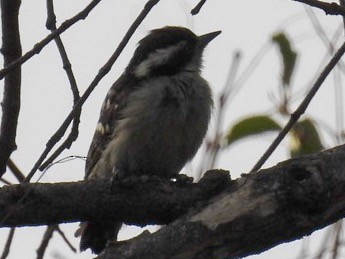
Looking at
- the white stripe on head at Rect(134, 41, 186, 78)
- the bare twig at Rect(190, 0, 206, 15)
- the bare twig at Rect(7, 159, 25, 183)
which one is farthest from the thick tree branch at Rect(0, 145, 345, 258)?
the white stripe on head at Rect(134, 41, 186, 78)

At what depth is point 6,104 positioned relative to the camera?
3.26m

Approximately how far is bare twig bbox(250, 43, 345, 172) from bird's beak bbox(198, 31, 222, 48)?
1.76 metres

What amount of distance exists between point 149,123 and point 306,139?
94 centimetres

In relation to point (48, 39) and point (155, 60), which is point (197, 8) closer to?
point (48, 39)

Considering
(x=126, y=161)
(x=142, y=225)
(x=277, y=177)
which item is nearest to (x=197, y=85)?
(x=126, y=161)

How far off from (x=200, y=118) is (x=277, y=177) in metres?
1.62

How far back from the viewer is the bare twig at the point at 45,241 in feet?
10.3

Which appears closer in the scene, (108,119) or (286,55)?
(286,55)

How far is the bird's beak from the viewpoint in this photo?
5074 millimetres

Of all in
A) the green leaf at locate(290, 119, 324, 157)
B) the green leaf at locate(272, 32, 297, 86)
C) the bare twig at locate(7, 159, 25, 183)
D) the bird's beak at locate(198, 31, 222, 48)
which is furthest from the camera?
the bird's beak at locate(198, 31, 222, 48)

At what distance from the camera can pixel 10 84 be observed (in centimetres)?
328

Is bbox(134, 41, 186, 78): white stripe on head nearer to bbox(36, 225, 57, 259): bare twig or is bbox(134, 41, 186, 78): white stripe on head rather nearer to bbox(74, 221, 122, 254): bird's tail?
bbox(74, 221, 122, 254): bird's tail

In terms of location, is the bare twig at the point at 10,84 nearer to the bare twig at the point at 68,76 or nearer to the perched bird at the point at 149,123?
the bare twig at the point at 68,76

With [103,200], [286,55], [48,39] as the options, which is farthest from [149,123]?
[48,39]
